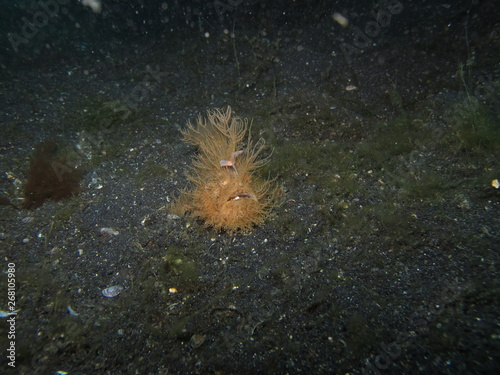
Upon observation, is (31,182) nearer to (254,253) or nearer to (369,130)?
(254,253)

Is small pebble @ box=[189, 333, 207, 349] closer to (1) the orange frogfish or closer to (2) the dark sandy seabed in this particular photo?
(2) the dark sandy seabed

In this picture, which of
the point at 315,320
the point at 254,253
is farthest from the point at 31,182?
the point at 315,320

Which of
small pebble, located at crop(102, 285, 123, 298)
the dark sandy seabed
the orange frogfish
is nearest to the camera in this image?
the dark sandy seabed

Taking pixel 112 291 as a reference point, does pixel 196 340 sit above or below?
below

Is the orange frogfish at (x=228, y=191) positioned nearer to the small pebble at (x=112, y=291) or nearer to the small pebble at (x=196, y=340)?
the small pebble at (x=112, y=291)

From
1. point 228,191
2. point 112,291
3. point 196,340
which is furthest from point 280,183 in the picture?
point 112,291

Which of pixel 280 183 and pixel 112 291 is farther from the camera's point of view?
pixel 280 183

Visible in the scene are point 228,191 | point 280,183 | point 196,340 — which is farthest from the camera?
point 280,183

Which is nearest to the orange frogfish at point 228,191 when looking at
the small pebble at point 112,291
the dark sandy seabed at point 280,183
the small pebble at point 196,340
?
the dark sandy seabed at point 280,183

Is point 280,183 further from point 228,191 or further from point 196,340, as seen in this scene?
point 196,340

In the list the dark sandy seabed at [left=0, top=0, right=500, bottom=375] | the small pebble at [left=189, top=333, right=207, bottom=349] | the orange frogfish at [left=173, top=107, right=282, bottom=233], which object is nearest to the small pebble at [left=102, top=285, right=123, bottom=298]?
the dark sandy seabed at [left=0, top=0, right=500, bottom=375]
